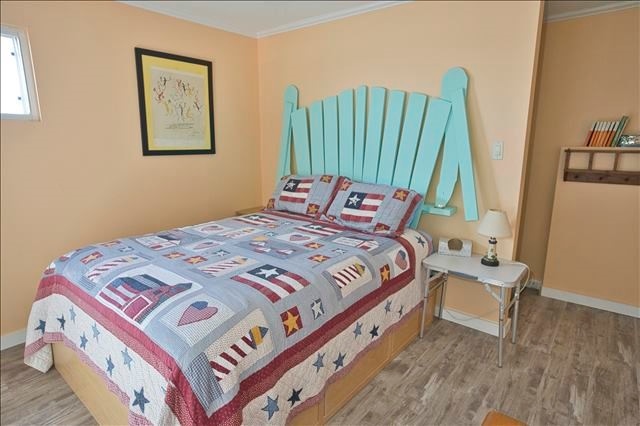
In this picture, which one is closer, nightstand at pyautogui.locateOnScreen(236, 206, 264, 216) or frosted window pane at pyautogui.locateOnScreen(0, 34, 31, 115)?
frosted window pane at pyautogui.locateOnScreen(0, 34, 31, 115)

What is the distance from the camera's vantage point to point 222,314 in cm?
131

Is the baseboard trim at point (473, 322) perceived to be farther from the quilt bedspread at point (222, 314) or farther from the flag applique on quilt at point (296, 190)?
the flag applique on quilt at point (296, 190)

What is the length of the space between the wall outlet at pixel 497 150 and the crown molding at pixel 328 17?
1.22 metres

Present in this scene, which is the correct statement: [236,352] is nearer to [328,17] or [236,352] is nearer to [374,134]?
[374,134]

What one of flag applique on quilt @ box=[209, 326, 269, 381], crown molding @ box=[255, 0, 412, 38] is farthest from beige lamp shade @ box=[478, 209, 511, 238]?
crown molding @ box=[255, 0, 412, 38]

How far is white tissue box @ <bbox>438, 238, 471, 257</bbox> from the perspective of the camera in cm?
247

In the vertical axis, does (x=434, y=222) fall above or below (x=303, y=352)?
above

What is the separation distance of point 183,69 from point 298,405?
8.94 ft

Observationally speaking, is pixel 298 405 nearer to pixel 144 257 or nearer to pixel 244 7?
pixel 144 257

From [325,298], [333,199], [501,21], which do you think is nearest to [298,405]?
[325,298]

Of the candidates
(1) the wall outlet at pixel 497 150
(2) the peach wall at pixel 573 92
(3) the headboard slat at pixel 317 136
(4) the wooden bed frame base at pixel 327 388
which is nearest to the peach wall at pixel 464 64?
(1) the wall outlet at pixel 497 150

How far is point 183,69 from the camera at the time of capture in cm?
301

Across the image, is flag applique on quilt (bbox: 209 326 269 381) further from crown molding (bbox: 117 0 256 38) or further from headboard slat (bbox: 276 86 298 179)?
crown molding (bbox: 117 0 256 38)

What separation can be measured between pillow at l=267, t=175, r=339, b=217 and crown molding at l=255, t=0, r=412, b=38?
132 cm
